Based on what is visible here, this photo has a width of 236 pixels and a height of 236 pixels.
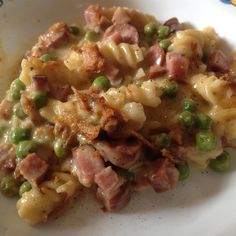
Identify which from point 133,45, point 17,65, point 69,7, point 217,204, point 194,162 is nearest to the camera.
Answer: point 217,204

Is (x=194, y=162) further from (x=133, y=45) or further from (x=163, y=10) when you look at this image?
(x=163, y=10)

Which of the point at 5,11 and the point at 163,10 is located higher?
the point at 163,10

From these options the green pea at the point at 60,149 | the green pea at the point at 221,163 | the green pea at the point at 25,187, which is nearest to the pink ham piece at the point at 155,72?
the green pea at the point at 221,163

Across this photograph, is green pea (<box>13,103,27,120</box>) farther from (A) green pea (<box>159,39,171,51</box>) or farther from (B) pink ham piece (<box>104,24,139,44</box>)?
(A) green pea (<box>159,39,171,51</box>)

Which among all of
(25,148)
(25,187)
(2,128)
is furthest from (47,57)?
(25,187)

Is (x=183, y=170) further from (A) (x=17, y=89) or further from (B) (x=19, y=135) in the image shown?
(A) (x=17, y=89)

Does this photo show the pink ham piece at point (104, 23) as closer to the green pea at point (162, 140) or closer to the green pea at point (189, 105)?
the green pea at point (189, 105)

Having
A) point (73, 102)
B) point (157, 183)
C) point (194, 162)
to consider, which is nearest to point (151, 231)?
point (157, 183)
